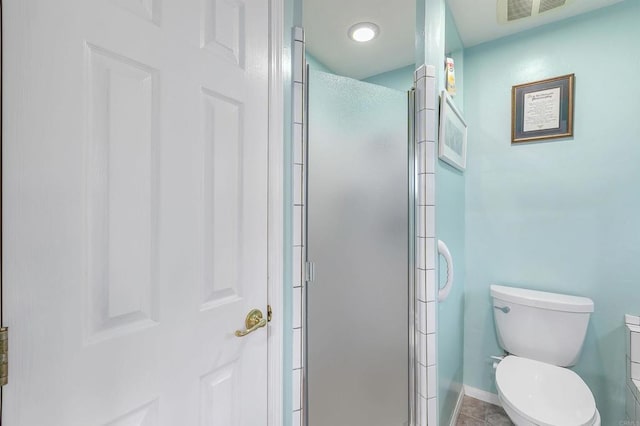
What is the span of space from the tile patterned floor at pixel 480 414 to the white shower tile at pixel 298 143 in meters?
1.98

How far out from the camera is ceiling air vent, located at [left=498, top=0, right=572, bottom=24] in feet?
5.22

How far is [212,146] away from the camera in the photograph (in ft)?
2.52

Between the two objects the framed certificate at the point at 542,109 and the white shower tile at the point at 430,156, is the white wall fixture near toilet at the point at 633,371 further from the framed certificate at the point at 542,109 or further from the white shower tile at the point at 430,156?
the white shower tile at the point at 430,156

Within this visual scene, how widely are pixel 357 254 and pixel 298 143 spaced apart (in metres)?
0.57

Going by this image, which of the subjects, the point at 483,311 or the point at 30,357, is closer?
the point at 30,357

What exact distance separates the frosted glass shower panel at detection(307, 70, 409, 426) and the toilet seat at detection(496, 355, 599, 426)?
1.68ft

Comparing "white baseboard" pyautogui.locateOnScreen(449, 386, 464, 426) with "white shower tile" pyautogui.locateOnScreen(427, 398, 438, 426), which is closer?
"white shower tile" pyautogui.locateOnScreen(427, 398, 438, 426)

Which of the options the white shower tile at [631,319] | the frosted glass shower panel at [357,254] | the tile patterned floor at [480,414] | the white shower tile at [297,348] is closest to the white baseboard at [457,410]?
the tile patterned floor at [480,414]

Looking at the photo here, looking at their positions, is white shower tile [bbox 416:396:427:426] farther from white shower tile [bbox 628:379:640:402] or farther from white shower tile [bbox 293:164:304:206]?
white shower tile [bbox 293:164:304:206]

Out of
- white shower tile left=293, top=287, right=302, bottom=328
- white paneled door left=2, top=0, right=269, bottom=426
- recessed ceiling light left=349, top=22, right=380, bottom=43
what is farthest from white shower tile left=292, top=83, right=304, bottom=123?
recessed ceiling light left=349, top=22, right=380, bottom=43

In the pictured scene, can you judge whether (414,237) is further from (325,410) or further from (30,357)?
(30,357)

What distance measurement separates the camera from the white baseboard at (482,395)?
1.97 m

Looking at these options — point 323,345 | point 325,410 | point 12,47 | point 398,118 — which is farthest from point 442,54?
point 325,410

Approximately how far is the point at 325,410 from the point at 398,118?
1.40 m
